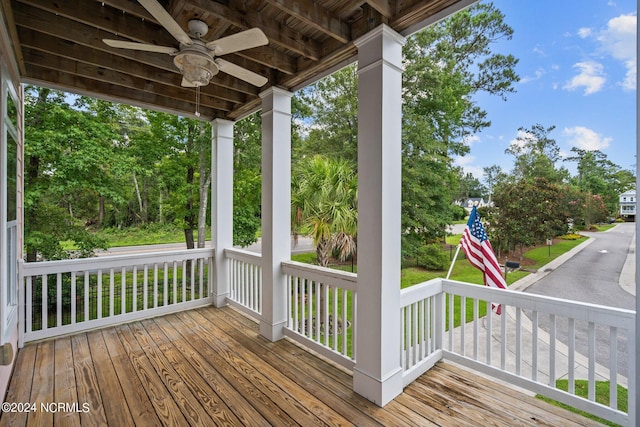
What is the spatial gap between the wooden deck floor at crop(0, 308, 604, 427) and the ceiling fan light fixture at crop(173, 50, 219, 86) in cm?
232

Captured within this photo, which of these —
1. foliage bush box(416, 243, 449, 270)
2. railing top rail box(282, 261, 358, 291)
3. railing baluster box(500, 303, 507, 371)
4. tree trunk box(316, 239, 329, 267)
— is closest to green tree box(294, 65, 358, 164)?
foliage bush box(416, 243, 449, 270)

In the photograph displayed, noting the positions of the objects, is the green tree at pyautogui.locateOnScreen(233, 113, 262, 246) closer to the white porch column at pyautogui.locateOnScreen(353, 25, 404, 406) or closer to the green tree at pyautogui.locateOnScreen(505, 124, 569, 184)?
the white porch column at pyautogui.locateOnScreen(353, 25, 404, 406)

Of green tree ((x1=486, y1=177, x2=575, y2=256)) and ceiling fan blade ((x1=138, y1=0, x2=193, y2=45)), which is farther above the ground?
ceiling fan blade ((x1=138, y1=0, x2=193, y2=45))

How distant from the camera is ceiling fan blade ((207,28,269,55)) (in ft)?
5.64

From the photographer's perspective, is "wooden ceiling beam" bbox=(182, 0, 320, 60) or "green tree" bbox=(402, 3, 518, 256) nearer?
"wooden ceiling beam" bbox=(182, 0, 320, 60)

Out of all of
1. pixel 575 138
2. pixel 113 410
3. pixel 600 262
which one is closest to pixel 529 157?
pixel 575 138

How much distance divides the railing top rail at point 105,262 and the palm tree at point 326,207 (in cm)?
149

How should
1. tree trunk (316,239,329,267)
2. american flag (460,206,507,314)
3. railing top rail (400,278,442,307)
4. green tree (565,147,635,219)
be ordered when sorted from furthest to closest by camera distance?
tree trunk (316,239,329,267), american flag (460,206,507,314), railing top rail (400,278,442,307), green tree (565,147,635,219)

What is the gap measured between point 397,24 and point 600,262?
266 cm

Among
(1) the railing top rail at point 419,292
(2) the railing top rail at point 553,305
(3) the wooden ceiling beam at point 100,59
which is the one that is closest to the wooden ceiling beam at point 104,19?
(3) the wooden ceiling beam at point 100,59

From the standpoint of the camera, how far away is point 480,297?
7.80ft

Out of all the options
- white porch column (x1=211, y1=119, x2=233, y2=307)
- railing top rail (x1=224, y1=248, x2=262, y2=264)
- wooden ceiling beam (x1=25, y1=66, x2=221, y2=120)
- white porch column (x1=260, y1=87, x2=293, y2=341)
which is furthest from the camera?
white porch column (x1=211, y1=119, x2=233, y2=307)

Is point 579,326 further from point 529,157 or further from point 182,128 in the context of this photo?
point 182,128

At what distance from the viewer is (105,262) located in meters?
3.40
